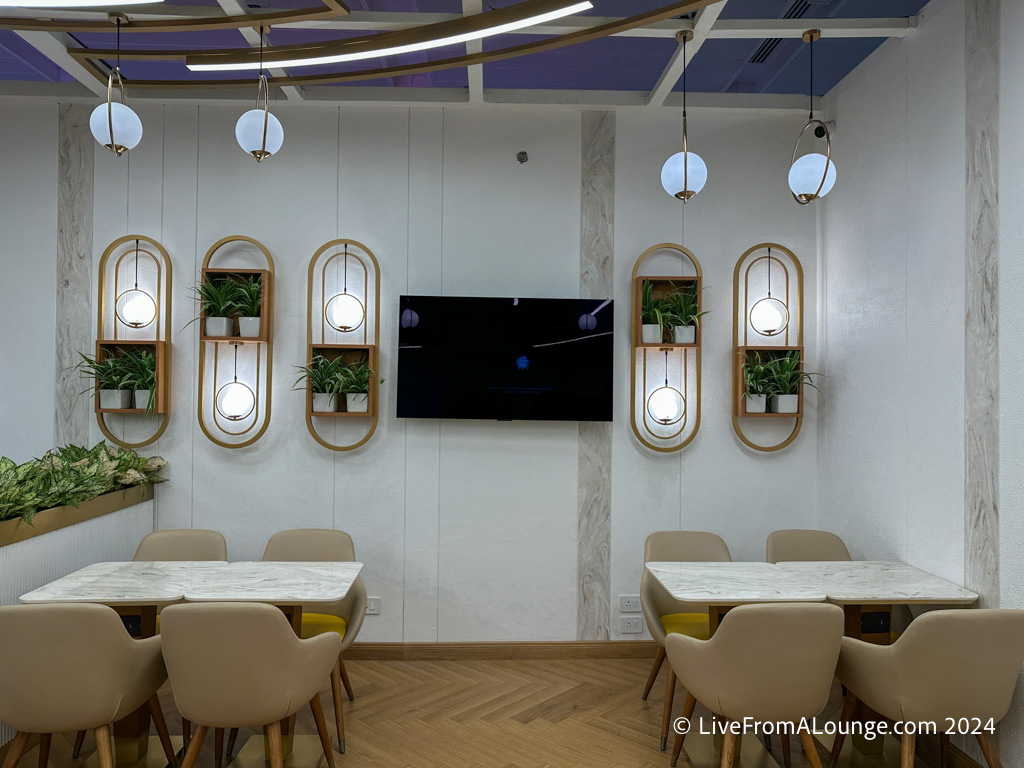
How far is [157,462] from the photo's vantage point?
450 centimetres

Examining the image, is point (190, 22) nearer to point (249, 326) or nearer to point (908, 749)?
point (249, 326)

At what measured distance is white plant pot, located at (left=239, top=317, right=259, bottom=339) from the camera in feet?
14.6

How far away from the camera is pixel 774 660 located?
2.68m

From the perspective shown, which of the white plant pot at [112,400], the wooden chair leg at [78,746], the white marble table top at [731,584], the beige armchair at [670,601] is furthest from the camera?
the white plant pot at [112,400]

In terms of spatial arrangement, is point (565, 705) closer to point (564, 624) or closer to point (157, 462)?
point (564, 624)

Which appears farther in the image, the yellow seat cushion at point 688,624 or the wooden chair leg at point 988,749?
the yellow seat cushion at point 688,624

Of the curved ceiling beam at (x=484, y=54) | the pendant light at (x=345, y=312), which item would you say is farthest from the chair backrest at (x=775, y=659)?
the pendant light at (x=345, y=312)

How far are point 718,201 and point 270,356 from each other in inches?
122

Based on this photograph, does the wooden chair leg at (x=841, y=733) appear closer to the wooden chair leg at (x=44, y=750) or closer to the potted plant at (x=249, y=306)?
the wooden chair leg at (x=44, y=750)

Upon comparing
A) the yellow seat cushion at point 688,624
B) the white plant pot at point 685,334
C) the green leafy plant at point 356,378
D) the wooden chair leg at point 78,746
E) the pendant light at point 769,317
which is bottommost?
the wooden chair leg at point 78,746

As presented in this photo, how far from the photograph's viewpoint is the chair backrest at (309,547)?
13.3ft

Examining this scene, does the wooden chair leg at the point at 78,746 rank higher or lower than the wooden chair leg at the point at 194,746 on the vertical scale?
lower

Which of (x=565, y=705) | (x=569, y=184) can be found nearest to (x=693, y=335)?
(x=569, y=184)

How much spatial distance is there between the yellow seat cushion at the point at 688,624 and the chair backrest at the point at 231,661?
1.89m
